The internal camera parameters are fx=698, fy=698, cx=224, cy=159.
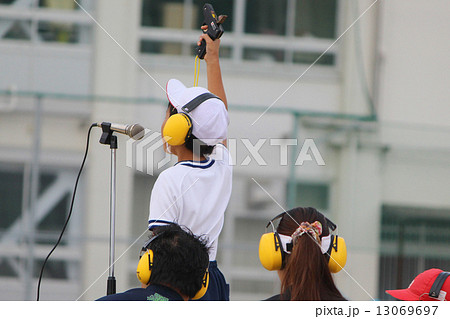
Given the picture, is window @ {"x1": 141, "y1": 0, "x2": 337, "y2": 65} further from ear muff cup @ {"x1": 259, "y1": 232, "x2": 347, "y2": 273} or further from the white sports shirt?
ear muff cup @ {"x1": 259, "y1": 232, "x2": 347, "y2": 273}

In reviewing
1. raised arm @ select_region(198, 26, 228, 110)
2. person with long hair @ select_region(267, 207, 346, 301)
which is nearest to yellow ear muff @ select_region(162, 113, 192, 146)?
raised arm @ select_region(198, 26, 228, 110)

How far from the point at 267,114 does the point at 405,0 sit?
4.97ft

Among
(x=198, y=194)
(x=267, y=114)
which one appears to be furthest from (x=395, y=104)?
(x=198, y=194)

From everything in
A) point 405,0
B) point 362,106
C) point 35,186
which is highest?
point 405,0

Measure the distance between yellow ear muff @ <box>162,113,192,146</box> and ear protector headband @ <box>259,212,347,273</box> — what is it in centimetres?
31

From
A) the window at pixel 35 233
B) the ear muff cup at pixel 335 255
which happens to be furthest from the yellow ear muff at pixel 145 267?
the window at pixel 35 233

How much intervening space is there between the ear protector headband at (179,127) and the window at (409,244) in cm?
251

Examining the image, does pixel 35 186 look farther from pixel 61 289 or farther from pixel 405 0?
pixel 405 0

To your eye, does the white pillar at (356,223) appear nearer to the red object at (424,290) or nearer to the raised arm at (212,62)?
the raised arm at (212,62)

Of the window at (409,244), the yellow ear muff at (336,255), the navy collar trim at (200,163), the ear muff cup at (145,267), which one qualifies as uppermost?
the navy collar trim at (200,163)

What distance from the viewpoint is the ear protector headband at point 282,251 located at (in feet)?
4.58

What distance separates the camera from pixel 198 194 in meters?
1.60

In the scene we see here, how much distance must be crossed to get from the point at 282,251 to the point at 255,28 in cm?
362

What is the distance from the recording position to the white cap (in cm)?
161
